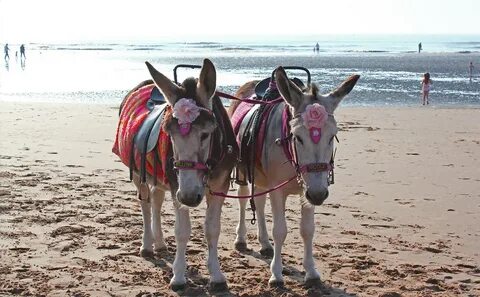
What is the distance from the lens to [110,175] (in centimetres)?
1123

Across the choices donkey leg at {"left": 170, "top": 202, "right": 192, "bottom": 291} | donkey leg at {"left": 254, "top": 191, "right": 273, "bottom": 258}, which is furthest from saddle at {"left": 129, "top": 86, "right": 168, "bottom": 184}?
donkey leg at {"left": 254, "top": 191, "right": 273, "bottom": 258}

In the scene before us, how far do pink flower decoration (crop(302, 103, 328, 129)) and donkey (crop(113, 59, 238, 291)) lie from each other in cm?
74

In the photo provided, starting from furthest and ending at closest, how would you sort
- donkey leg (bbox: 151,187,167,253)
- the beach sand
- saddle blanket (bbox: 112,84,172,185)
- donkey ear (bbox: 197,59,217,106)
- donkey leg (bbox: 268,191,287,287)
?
donkey leg (bbox: 151,187,167,253), the beach sand, donkey leg (bbox: 268,191,287,287), saddle blanket (bbox: 112,84,172,185), donkey ear (bbox: 197,59,217,106)

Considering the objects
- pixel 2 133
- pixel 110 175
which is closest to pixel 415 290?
pixel 110 175

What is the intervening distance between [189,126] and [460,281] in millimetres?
2974

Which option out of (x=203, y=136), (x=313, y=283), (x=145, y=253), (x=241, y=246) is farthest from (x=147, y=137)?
(x=313, y=283)

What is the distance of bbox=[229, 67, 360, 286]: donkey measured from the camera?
5480 millimetres

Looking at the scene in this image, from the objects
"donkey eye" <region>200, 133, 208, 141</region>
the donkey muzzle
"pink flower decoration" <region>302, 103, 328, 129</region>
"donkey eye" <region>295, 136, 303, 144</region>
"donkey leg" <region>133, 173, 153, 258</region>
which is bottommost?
"donkey leg" <region>133, 173, 153, 258</region>

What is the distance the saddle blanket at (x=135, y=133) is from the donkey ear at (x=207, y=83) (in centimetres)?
50

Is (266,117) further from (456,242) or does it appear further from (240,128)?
(456,242)

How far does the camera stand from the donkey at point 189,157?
548cm

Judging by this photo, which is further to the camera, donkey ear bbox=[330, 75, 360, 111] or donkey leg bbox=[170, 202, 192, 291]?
donkey leg bbox=[170, 202, 192, 291]

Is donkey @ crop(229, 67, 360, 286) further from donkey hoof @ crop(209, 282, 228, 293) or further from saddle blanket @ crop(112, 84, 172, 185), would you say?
saddle blanket @ crop(112, 84, 172, 185)

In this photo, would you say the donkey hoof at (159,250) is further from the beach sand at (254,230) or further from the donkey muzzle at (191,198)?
the donkey muzzle at (191,198)
